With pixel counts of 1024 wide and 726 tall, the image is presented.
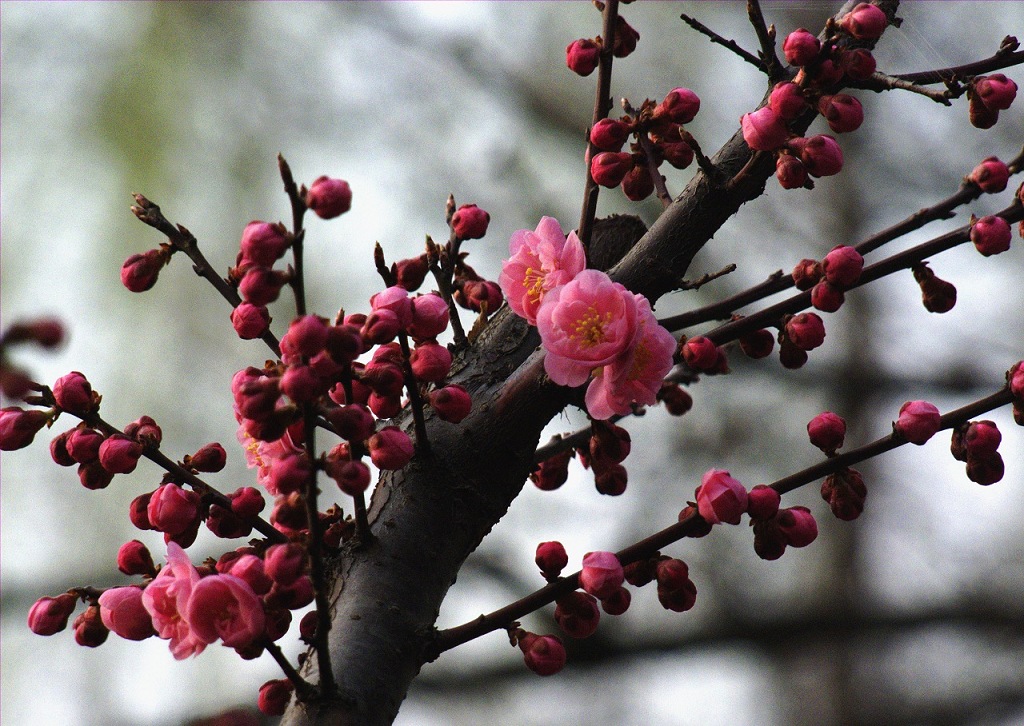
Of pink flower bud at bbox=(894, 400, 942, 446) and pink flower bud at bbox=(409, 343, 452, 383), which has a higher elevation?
pink flower bud at bbox=(894, 400, 942, 446)

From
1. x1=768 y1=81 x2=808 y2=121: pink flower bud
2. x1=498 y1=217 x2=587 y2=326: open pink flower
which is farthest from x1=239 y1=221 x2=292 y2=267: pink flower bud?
x1=768 y1=81 x2=808 y2=121: pink flower bud

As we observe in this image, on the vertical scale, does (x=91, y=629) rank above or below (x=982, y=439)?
below

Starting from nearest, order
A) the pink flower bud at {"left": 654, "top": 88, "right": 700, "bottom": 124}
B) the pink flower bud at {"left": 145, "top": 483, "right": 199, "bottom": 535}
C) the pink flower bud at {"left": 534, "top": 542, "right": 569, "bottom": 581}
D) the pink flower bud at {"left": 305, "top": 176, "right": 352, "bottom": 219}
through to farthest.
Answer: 1. the pink flower bud at {"left": 305, "top": 176, "right": 352, "bottom": 219}
2. the pink flower bud at {"left": 145, "top": 483, "right": 199, "bottom": 535}
3. the pink flower bud at {"left": 534, "top": 542, "right": 569, "bottom": 581}
4. the pink flower bud at {"left": 654, "top": 88, "right": 700, "bottom": 124}

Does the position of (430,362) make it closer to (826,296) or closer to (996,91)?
(826,296)

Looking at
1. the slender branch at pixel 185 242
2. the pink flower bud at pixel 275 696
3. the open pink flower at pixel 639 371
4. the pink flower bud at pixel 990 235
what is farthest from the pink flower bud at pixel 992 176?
the pink flower bud at pixel 275 696

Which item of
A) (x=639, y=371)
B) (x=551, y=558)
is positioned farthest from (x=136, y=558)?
(x=639, y=371)

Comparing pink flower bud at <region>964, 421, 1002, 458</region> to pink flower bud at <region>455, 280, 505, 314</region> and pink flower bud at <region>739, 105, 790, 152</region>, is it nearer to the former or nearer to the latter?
pink flower bud at <region>739, 105, 790, 152</region>

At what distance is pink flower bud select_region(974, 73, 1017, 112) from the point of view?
103 centimetres

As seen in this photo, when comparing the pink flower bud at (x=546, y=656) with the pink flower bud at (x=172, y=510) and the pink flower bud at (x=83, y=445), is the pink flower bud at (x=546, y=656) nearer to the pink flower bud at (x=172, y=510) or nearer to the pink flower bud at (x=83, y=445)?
the pink flower bud at (x=172, y=510)

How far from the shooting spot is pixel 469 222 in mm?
1185

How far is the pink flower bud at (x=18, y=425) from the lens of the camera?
1.04 m

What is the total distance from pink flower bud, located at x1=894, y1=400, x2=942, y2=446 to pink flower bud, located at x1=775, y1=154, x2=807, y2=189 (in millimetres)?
268

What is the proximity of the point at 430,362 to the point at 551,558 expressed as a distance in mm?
249

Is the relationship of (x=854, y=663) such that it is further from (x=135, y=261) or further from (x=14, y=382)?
(x=14, y=382)
